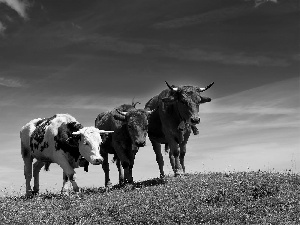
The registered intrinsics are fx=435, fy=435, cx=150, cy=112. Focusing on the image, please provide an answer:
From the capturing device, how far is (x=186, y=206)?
13.1 metres

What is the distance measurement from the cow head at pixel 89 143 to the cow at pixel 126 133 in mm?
1590

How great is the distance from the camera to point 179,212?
12.6 m

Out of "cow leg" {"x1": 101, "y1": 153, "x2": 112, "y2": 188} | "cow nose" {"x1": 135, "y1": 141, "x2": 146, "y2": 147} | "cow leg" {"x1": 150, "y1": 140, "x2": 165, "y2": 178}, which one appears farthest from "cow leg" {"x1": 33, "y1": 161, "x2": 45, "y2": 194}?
"cow nose" {"x1": 135, "y1": 141, "x2": 146, "y2": 147}

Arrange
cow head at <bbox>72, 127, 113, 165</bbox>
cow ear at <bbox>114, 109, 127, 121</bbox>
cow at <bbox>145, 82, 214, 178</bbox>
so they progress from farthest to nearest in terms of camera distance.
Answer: cow ear at <bbox>114, 109, 127, 121</bbox> < cow at <bbox>145, 82, 214, 178</bbox> < cow head at <bbox>72, 127, 113, 165</bbox>

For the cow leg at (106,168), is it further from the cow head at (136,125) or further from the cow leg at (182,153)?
the cow leg at (182,153)

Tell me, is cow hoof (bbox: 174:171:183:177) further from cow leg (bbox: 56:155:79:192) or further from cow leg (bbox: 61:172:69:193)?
cow leg (bbox: 61:172:69:193)

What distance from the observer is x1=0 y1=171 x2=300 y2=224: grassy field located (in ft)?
40.2

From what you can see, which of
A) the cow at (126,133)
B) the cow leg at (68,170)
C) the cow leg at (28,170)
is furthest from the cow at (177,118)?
the cow leg at (28,170)

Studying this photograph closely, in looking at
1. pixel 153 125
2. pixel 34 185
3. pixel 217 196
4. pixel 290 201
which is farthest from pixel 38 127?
pixel 290 201

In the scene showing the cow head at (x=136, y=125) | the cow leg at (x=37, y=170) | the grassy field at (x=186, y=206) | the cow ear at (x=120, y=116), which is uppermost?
the cow ear at (x=120, y=116)

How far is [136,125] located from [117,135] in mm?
1892

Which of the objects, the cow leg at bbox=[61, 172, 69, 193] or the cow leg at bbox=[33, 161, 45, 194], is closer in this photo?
the cow leg at bbox=[61, 172, 69, 193]

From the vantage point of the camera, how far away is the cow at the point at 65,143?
18.3 meters

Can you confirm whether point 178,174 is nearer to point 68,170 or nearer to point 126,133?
point 126,133
